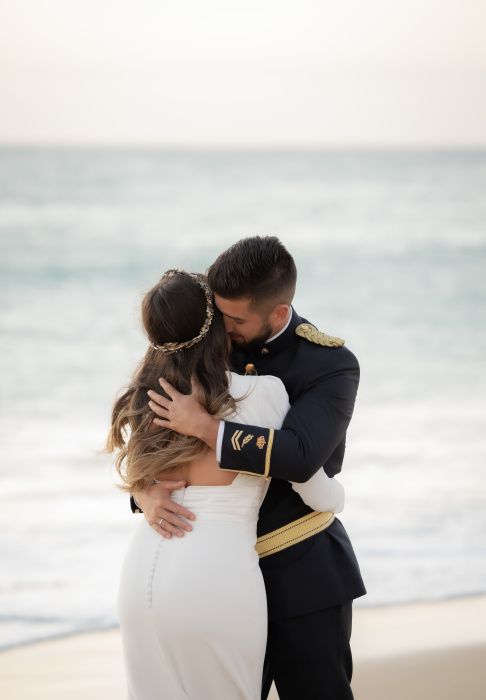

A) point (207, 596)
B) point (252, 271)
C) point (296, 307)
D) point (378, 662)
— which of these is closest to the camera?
point (207, 596)

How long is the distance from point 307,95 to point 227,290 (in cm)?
2264

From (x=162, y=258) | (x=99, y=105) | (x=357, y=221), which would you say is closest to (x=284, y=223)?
(x=357, y=221)

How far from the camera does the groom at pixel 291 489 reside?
197 cm

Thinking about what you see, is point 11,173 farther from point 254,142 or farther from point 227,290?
point 227,290

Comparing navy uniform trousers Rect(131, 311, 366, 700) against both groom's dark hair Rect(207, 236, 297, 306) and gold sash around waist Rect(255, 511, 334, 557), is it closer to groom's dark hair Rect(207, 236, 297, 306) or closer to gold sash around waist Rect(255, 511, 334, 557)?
gold sash around waist Rect(255, 511, 334, 557)

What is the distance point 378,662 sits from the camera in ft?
11.2

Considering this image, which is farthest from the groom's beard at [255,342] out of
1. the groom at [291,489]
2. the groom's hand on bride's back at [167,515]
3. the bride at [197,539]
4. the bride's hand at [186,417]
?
the groom's hand on bride's back at [167,515]

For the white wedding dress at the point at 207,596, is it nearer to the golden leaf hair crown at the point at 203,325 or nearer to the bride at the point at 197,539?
the bride at the point at 197,539

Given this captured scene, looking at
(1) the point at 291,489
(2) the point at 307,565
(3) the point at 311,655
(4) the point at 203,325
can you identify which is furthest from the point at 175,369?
(3) the point at 311,655

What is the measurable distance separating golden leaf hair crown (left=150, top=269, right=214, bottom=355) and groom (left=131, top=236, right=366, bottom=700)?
0.08ft

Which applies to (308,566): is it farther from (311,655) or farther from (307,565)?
(311,655)

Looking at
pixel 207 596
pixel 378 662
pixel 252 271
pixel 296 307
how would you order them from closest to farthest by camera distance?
pixel 207 596 < pixel 252 271 < pixel 378 662 < pixel 296 307

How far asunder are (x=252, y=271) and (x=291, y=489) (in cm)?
49

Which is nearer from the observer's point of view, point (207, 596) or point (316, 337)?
point (207, 596)
